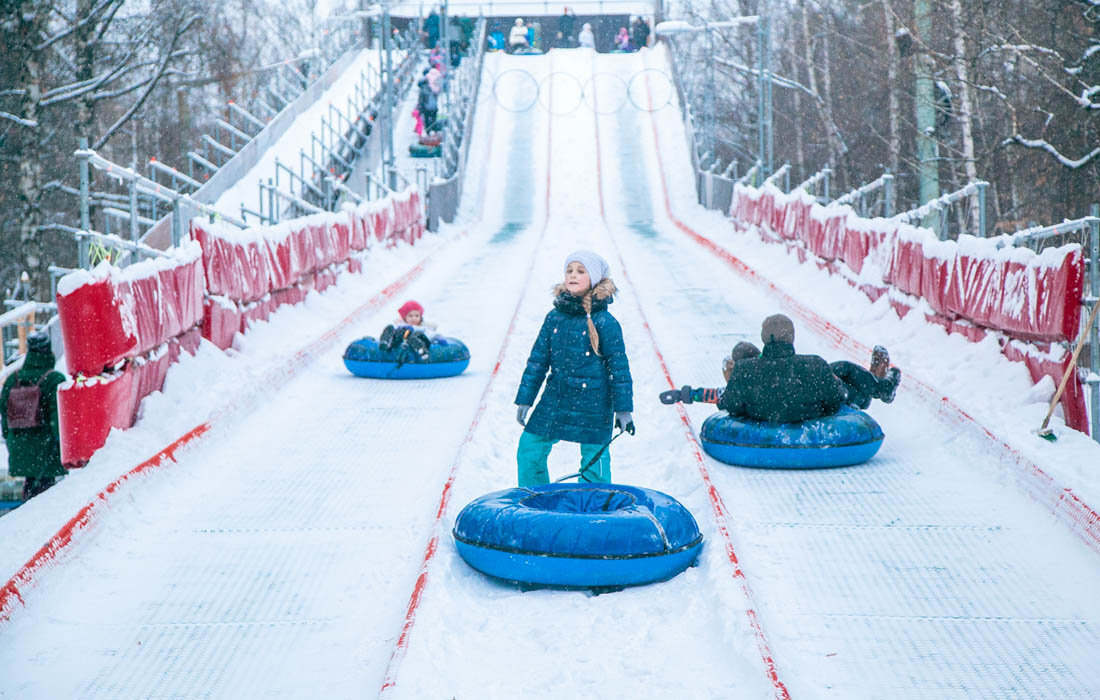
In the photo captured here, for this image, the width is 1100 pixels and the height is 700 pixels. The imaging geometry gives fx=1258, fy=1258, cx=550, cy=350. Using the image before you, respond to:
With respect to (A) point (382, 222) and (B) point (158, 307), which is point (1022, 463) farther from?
(A) point (382, 222)

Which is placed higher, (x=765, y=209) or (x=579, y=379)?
(x=579, y=379)

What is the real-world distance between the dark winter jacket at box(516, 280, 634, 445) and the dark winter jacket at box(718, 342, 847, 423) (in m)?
1.48

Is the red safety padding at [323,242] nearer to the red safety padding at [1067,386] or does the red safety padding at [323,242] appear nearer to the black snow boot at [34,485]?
the black snow boot at [34,485]

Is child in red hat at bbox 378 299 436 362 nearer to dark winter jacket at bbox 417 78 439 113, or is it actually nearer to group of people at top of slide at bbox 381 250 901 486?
group of people at top of slide at bbox 381 250 901 486

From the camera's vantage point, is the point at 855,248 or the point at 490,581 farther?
the point at 855,248

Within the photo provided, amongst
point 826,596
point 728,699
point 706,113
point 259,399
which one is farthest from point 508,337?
point 706,113

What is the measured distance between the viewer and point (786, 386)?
7207mm

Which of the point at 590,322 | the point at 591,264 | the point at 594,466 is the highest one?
the point at 591,264

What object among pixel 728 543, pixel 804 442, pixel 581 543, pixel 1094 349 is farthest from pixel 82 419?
pixel 1094 349

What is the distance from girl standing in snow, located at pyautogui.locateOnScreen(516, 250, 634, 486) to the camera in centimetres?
598

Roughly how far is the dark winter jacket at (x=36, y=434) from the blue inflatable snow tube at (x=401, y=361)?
2707 millimetres

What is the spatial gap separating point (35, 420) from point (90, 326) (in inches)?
50.7

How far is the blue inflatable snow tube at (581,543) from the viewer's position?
5.07 m

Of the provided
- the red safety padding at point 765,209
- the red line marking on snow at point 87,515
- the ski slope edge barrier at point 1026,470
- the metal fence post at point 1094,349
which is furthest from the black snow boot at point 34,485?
the red safety padding at point 765,209
